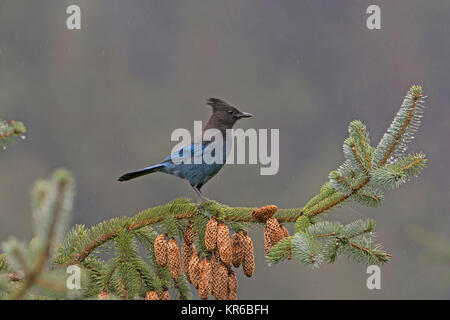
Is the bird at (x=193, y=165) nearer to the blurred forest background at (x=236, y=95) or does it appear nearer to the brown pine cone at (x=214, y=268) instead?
the brown pine cone at (x=214, y=268)

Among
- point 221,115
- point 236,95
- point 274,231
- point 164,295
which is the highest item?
point 236,95

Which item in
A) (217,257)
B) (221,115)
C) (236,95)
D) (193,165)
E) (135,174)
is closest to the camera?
(217,257)

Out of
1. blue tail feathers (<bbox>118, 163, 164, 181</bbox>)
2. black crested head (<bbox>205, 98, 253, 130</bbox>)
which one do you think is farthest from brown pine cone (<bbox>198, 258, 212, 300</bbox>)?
black crested head (<bbox>205, 98, 253, 130</bbox>)

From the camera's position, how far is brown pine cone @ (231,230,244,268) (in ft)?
8.85

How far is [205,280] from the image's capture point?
2.61 m

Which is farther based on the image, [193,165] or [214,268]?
[193,165]

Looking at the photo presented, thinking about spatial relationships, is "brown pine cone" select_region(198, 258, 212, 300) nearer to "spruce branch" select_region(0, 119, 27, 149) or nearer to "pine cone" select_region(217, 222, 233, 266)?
"pine cone" select_region(217, 222, 233, 266)

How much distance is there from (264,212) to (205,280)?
347 millimetres

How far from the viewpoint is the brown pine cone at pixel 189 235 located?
2.85 m

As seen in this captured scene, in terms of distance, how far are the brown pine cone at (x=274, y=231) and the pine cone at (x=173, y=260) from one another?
334mm

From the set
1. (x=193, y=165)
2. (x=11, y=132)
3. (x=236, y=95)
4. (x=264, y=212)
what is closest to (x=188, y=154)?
(x=193, y=165)

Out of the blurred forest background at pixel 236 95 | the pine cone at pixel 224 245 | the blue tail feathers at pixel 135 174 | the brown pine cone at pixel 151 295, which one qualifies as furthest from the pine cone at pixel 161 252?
the blurred forest background at pixel 236 95

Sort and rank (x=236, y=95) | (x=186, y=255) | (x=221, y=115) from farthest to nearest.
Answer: (x=236, y=95)
(x=221, y=115)
(x=186, y=255)

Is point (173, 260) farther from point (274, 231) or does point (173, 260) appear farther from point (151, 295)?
point (274, 231)
